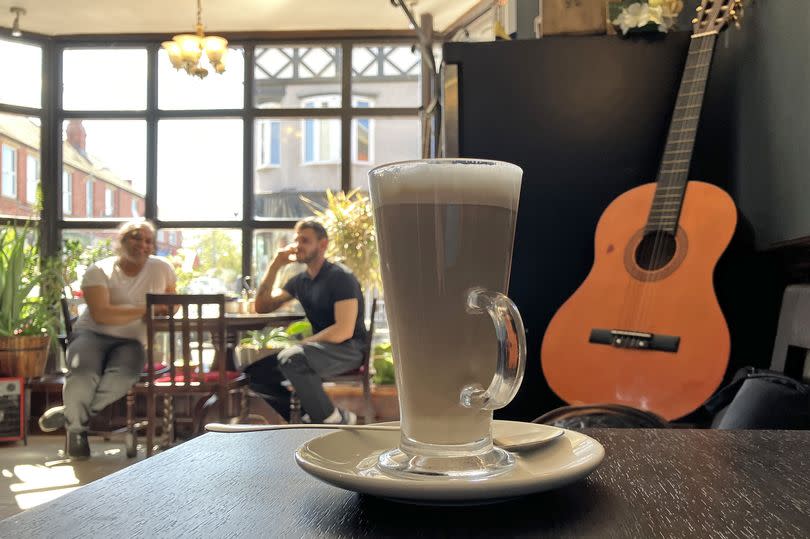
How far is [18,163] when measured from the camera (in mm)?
6773

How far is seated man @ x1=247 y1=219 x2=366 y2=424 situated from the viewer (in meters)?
4.17

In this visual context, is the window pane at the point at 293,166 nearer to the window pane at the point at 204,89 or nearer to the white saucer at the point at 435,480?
the window pane at the point at 204,89

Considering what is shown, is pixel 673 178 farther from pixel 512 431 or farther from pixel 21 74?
pixel 21 74

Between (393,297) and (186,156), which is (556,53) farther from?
(186,156)

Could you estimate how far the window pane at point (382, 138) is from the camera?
704 cm

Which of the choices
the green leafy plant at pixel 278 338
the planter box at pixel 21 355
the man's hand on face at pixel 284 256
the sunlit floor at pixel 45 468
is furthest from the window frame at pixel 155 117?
the sunlit floor at pixel 45 468

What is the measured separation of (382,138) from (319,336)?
3231 mm

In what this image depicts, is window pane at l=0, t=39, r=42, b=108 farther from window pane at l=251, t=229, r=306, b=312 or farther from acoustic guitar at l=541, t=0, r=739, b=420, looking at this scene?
acoustic guitar at l=541, t=0, r=739, b=420

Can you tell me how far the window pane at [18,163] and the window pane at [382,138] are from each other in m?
2.81

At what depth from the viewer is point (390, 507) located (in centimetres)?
47

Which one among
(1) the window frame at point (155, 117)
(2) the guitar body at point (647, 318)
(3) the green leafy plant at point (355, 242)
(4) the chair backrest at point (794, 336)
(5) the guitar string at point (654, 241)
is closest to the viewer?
(4) the chair backrest at point (794, 336)

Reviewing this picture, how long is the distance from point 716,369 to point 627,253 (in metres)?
0.42

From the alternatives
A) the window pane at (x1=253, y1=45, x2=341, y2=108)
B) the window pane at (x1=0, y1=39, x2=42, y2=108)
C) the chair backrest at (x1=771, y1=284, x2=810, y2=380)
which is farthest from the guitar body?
the window pane at (x1=0, y1=39, x2=42, y2=108)

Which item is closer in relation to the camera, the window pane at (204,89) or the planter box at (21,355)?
the planter box at (21,355)
